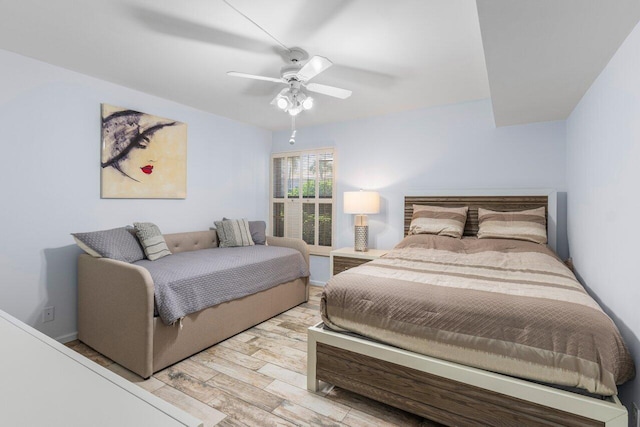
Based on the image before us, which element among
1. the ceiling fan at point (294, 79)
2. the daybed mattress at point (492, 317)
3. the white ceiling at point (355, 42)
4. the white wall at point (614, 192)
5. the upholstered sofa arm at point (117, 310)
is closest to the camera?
the daybed mattress at point (492, 317)

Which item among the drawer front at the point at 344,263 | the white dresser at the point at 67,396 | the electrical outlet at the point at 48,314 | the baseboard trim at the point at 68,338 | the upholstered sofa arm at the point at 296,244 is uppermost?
the white dresser at the point at 67,396

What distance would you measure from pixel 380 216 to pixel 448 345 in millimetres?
2636

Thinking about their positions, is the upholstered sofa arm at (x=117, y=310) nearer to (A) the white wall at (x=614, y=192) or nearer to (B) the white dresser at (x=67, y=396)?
(B) the white dresser at (x=67, y=396)

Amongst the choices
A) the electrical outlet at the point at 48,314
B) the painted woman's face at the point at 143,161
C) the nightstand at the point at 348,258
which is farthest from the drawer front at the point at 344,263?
the electrical outlet at the point at 48,314

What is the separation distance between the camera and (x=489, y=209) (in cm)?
340

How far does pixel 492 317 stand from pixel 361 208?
94.7 inches

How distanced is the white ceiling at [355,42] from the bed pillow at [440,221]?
41.5 inches

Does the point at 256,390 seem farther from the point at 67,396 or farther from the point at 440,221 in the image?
the point at 440,221

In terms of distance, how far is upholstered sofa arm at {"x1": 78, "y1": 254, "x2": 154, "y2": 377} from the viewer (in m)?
2.17

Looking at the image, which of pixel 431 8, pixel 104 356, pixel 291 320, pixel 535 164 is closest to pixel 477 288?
pixel 431 8

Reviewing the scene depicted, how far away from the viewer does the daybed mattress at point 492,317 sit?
52.4 inches

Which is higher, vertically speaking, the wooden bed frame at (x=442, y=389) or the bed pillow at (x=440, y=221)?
the bed pillow at (x=440, y=221)

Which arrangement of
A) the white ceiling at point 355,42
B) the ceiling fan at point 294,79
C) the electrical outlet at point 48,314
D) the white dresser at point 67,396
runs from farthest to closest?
the electrical outlet at point 48,314, the ceiling fan at point 294,79, the white ceiling at point 355,42, the white dresser at point 67,396

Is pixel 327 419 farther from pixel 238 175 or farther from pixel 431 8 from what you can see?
pixel 238 175
